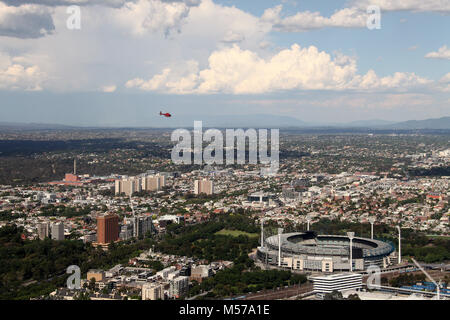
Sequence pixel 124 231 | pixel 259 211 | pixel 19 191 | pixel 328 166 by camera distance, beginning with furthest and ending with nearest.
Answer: pixel 328 166 → pixel 19 191 → pixel 259 211 → pixel 124 231

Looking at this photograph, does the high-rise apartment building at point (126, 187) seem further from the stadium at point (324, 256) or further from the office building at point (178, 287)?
the office building at point (178, 287)

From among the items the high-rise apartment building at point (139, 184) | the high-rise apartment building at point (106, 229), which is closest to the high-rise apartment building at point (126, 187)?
the high-rise apartment building at point (139, 184)

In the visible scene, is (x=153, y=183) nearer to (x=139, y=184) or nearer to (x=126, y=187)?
(x=139, y=184)

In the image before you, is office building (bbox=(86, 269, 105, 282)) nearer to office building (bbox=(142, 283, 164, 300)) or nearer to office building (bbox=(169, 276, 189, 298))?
office building (bbox=(142, 283, 164, 300))

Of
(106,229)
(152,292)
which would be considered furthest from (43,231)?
(152,292)

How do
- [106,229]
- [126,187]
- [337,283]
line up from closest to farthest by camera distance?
[337,283] → [106,229] → [126,187]

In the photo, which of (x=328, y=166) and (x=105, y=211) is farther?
(x=328, y=166)
